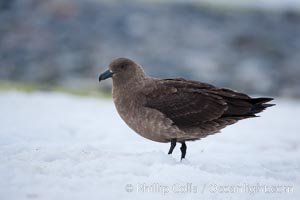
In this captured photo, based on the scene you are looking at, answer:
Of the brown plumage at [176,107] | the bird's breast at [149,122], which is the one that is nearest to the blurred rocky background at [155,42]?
the brown plumage at [176,107]

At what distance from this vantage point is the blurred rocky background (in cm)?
1548

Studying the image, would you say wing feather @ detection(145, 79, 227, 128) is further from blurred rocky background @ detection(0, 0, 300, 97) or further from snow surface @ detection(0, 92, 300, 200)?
blurred rocky background @ detection(0, 0, 300, 97)

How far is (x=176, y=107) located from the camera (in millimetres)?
5598

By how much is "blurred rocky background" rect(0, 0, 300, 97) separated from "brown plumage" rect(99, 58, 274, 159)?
342 inches

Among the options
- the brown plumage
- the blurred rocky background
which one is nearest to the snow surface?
the brown plumage

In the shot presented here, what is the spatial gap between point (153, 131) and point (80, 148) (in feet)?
2.39

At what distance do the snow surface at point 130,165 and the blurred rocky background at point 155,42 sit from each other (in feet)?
24.7

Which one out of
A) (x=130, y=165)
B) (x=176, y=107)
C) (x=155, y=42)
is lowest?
(x=130, y=165)

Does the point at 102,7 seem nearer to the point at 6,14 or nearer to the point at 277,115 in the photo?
the point at 6,14

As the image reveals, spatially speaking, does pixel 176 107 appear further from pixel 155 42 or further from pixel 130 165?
pixel 155 42

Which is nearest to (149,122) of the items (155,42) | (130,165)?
(130,165)

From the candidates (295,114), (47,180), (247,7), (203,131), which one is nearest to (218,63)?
(247,7)

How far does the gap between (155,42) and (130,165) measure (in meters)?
12.5

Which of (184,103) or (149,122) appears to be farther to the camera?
(184,103)
